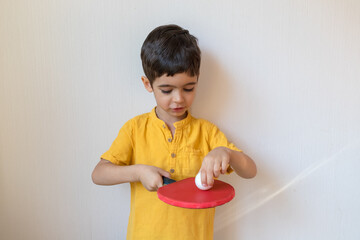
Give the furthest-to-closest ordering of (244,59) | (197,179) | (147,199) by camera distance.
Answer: (244,59), (147,199), (197,179)

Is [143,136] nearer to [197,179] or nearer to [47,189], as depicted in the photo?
[197,179]

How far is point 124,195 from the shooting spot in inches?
41.0

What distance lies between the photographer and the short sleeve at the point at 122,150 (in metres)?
0.88

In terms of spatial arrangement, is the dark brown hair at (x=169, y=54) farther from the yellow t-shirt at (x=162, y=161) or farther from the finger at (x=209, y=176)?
the finger at (x=209, y=176)

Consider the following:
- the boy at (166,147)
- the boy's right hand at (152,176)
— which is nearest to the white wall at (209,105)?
the boy at (166,147)

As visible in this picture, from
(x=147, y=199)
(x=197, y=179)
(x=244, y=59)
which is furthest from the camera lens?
(x=244, y=59)

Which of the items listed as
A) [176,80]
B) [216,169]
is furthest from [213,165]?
[176,80]

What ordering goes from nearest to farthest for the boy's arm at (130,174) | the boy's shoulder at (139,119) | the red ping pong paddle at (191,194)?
1. the red ping pong paddle at (191,194)
2. the boy's arm at (130,174)
3. the boy's shoulder at (139,119)

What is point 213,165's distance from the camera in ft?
2.51

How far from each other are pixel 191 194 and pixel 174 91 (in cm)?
26

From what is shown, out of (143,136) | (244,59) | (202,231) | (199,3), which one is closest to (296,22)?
(244,59)

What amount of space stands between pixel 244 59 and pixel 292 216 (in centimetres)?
54

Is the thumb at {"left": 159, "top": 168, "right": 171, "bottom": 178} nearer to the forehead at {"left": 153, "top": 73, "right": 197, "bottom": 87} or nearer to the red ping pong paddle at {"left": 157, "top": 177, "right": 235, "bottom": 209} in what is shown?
the red ping pong paddle at {"left": 157, "top": 177, "right": 235, "bottom": 209}

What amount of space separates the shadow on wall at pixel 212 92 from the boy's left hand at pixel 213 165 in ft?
0.76
